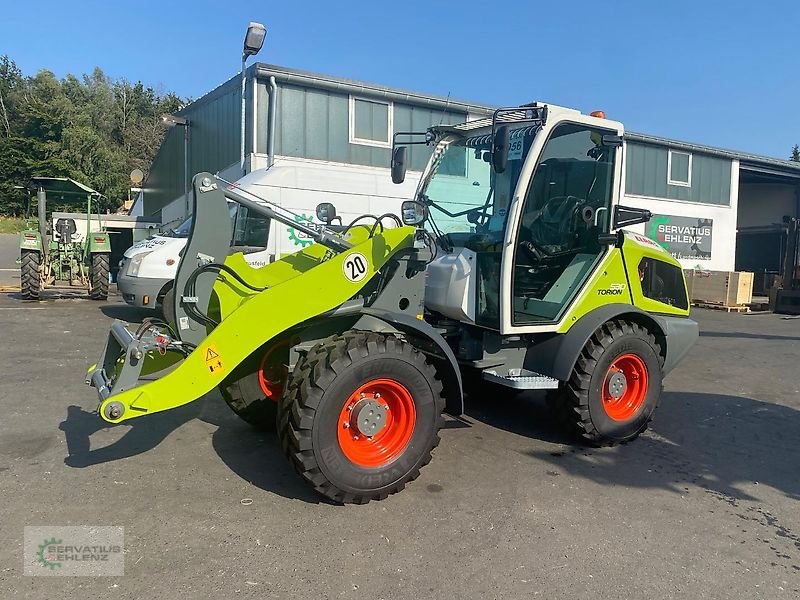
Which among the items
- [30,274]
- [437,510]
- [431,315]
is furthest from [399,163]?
[30,274]

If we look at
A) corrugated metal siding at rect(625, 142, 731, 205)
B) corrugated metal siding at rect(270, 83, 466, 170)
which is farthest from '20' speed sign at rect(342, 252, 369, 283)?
corrugated metal siding at rect(625, 142, 731, 205)

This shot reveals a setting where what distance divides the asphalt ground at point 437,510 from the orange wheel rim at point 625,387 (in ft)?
1.03

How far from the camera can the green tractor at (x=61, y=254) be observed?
1370 cm

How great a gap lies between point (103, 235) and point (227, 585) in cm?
1306

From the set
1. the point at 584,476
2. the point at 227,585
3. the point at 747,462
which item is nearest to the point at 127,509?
the point at 227,585

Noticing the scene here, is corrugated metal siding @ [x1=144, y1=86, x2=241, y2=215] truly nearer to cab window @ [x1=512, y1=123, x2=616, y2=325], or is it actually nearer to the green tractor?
the green tractor

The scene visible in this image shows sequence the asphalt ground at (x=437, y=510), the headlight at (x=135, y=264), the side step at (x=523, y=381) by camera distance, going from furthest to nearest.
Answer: the headlight at (x=135, y=264)
the side step at (x=523, y=381)
the asphalt ground at (x=437, y=510)

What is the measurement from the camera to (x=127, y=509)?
142 inches

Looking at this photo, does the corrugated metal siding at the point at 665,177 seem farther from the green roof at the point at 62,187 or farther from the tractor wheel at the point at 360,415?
the tractor wheel at the point at 360,415

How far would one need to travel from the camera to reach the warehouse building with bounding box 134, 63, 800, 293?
13.9 m

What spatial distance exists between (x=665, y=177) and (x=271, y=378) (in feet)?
65.7

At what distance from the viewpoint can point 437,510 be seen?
371 centimetres

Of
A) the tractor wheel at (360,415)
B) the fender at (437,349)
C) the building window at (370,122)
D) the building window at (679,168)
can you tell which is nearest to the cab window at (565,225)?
the fender at (437,349)

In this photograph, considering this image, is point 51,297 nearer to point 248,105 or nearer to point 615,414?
point 248,105
